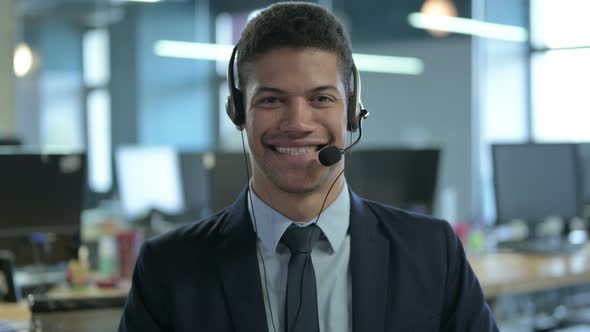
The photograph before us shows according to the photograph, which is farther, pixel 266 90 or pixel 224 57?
pixel 224 57

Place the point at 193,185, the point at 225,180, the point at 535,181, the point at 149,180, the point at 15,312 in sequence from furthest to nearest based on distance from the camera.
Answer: the point at 193,185 → the point at 149,180 → the point at 535,181 → the point at 225,180 → the point at 15,312

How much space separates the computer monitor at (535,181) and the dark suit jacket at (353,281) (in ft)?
8.76

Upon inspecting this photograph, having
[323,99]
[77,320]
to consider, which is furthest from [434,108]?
[323,99]

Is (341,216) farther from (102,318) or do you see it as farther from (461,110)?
(461,110)

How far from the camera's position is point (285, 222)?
1.48 m

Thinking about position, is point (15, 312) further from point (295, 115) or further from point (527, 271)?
point (527, 271)

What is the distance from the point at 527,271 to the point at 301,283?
94.3 inches

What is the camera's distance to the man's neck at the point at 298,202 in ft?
4.83

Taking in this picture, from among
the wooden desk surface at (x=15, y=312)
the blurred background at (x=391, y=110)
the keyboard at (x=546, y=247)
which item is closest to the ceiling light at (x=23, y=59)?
the blurred background at (x=391, y=110)

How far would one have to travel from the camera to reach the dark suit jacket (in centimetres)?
146

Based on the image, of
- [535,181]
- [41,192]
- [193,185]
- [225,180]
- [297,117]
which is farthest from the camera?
[193,185]

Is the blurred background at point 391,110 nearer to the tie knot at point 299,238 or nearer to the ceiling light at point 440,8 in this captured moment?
the ceiling light at point 440,8

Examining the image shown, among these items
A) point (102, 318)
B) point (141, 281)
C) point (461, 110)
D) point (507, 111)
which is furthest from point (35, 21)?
point (141, 281)

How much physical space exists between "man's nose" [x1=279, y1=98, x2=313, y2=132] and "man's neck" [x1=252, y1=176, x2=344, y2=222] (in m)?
0.12
